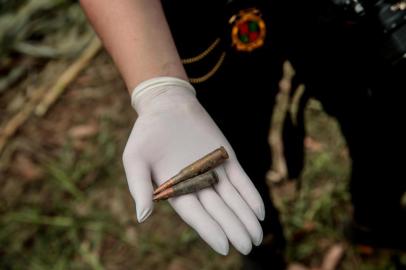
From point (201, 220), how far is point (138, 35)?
523 mm

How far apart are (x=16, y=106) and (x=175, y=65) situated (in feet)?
8.30

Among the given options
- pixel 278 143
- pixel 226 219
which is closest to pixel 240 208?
pixel 226 219

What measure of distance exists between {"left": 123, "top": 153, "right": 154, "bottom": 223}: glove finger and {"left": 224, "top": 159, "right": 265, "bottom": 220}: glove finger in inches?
8.8

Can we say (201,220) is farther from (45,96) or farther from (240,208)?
(45,96)

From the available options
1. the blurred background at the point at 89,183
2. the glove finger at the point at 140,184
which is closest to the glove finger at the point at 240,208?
the glove finger at the point at 140,184

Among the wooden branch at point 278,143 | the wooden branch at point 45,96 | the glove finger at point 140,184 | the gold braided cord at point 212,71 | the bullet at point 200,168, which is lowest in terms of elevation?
the wooden branch at point 278,143

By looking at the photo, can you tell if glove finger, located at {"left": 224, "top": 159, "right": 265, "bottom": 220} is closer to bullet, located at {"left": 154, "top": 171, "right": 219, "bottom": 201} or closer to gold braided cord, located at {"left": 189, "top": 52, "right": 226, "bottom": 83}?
bullet, located at {"left": 154, "top": 171, "right": 219, "bottom": 201}

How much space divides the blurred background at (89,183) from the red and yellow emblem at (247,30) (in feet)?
4.08

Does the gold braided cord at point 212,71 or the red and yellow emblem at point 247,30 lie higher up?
the red and yellow emblem at point 247,30

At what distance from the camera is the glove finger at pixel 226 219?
4.14 feet

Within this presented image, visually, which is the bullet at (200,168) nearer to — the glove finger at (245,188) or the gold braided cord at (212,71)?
the glove finger at (245,188)

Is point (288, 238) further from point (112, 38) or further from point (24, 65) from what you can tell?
point (24, 65)

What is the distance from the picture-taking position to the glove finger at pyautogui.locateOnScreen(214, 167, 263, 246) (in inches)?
50.2

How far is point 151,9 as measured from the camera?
4.17ft
